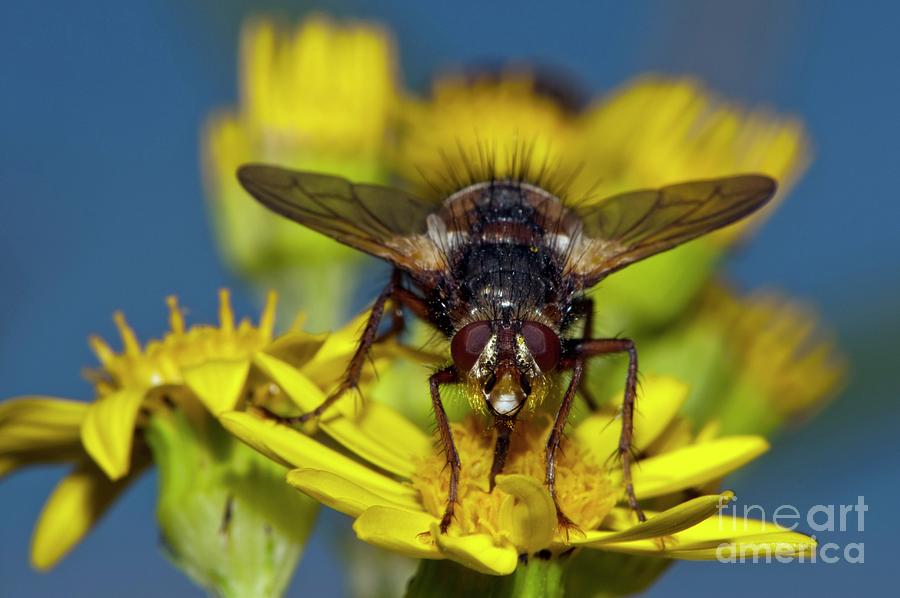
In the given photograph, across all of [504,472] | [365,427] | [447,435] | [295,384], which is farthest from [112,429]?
[504,472]

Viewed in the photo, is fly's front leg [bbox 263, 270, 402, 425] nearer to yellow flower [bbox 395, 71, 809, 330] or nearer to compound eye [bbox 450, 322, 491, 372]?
compound eye [bbox 450, 322, 491, 372]

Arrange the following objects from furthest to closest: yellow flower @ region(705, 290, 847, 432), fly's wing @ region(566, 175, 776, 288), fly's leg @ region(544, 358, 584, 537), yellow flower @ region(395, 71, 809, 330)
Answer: yellow flower @ region(705, 290, 847, 432) < yellow flower @ region(395, 71, 809, 330) < fly's wing @ region(566, 175, 776, 288) < fly's leg @ region(544, 358, 584, 537)

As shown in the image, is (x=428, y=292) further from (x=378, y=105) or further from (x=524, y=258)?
(x=378, y=105)

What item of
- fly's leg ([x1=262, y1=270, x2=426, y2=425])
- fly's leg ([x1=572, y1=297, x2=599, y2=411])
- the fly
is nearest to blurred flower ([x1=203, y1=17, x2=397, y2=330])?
the fly

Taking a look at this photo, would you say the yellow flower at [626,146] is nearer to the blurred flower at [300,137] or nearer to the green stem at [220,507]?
the blurred flower at [300,137]

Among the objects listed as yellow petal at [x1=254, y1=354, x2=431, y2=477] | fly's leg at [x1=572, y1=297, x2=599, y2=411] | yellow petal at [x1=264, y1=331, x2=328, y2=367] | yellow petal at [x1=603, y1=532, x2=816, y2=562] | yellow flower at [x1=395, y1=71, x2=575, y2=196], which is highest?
yellow flower at [x1=395, y1=71, x2=575, y2=196]

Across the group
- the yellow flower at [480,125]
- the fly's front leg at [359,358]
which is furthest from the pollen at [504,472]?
the yellow flower at [480,125]
